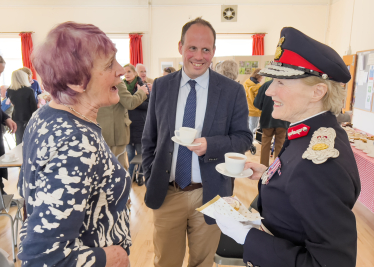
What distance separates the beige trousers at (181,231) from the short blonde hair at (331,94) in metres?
0.95

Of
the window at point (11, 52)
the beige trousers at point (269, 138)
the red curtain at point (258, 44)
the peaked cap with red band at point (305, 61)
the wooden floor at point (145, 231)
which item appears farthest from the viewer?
the window at point (11, 52)

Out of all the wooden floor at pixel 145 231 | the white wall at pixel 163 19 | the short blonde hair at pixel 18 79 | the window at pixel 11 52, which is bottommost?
the wooden floor at pixel 145 231

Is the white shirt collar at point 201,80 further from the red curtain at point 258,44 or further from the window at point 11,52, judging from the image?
the window at point 11,52

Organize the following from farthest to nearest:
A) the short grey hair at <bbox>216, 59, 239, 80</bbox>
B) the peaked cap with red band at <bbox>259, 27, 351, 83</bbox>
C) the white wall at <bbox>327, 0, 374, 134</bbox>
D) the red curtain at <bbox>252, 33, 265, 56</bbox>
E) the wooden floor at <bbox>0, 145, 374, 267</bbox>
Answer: the red curtain at <bbox>252, 33, 265, 56</bbox> → the white wall at <bbox>327, 0, 374, 134</bbox> → the short grey hair at <bbox>216, 59, 239, 80</bbox> → the wooden floor at <bbox>0, 145, 374, 267</bbox> → the peaked cap with red band at <bbox>259, 27, 351, 83</bbox>

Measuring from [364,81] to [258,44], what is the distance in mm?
3887

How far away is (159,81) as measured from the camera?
1739 mm

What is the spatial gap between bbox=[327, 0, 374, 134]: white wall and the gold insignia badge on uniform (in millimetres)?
5547

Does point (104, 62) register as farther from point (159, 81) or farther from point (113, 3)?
point (113, 3)

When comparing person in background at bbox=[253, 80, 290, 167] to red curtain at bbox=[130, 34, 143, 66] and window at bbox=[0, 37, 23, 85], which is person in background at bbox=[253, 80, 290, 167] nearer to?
red curtain at bbox=[130, 34, 143, 66]

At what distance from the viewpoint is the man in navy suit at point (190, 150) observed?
162 cm

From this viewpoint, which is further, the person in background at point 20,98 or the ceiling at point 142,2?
the ceiling at point 142,2

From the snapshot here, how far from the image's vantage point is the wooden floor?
2412 mm

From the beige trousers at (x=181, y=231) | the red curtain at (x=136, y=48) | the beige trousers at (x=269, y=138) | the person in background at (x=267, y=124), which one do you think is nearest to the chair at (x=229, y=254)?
the beige trousers at (x=181, y=231)

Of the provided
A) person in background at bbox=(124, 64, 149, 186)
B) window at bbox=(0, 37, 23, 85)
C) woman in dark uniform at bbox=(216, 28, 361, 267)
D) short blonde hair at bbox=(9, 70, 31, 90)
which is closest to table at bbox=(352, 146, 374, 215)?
woman in dark uniform at bbox=(216, 28, 361, 267)
